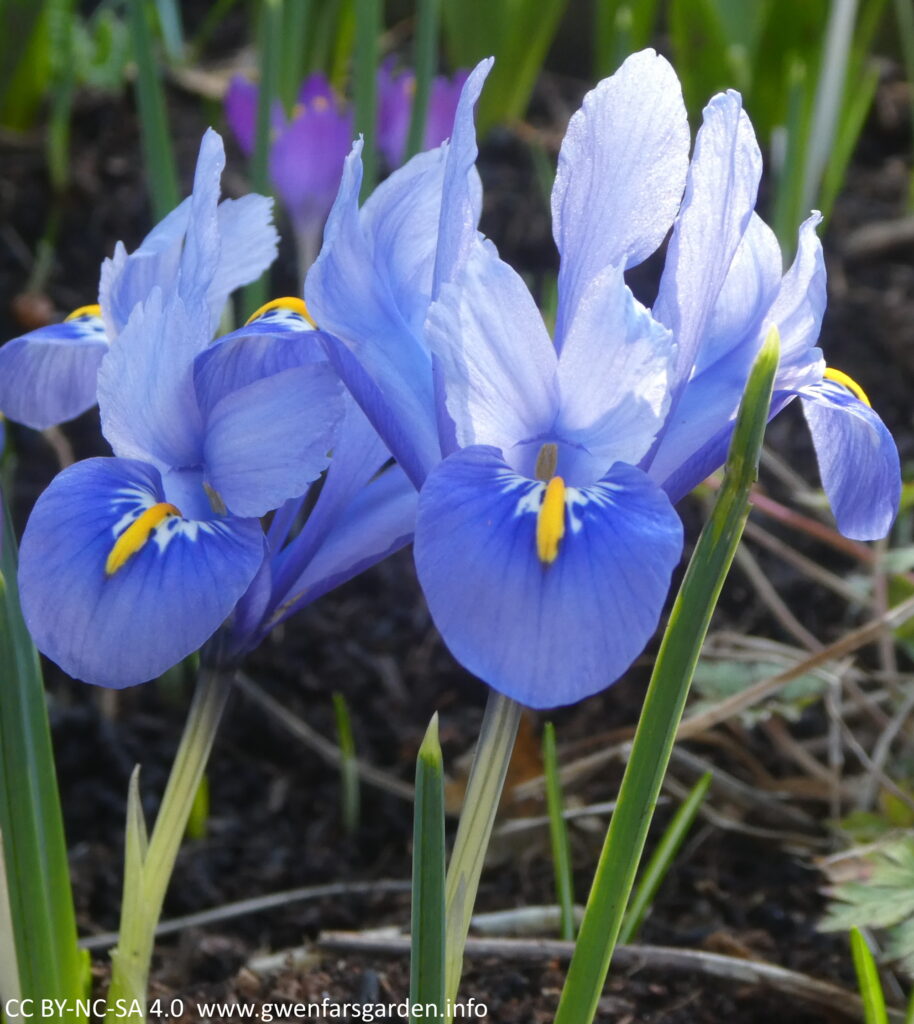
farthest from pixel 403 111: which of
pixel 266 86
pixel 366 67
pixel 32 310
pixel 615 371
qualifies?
pixel 615 371

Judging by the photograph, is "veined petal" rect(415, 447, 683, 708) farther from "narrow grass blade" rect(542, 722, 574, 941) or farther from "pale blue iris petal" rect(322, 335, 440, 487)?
"narrow grass blade" rect(542, 722, 574, 941)

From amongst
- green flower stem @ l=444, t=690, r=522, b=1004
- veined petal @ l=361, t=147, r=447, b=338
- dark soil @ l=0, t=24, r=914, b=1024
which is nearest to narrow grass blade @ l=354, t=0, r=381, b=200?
dark soil @ l=0, t=24, r=914, b=1024

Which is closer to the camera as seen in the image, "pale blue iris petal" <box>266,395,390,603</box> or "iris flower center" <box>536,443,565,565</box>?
"iris flower center" <box>536,443,565,565</box>

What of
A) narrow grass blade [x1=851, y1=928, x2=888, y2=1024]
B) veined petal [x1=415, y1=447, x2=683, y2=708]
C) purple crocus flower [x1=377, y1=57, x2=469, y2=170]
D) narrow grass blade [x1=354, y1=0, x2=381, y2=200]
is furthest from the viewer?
purple crocus flower [x1=377, y1=57, x2=469, y2=170]

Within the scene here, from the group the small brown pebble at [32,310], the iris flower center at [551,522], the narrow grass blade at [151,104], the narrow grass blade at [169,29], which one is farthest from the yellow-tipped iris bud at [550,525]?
the narrow grass blade at [169,29]

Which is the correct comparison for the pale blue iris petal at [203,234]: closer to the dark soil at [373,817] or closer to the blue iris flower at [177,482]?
the blue iris flower at [177,482]

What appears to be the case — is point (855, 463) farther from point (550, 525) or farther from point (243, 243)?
point (243, 243)
